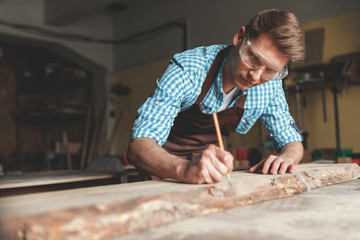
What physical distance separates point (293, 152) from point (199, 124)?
0.48 meters

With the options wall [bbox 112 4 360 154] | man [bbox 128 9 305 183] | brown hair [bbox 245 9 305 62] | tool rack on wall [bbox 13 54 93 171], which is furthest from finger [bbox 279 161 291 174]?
tool rack on wall [bbox 13 54 93 171]

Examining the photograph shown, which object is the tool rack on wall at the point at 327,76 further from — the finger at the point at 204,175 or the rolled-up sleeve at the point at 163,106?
the finger at the point at 204,175

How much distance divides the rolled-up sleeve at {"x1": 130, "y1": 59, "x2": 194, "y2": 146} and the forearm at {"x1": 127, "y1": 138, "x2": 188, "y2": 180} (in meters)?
0.05

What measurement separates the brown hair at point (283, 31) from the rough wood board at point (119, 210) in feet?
2.03

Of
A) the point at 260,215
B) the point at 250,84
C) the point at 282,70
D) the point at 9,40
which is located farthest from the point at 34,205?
the point at 9,40

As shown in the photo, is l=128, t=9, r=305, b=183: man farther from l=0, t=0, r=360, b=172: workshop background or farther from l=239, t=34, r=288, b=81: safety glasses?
l=0, t=0, r=360, b=172: workshop background

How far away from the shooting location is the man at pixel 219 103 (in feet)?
3.89

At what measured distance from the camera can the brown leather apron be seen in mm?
1646

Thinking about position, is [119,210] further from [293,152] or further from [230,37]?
[230,37]

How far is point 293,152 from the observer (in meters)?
1.68

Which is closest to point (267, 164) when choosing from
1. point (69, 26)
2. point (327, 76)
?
point (327, 76)

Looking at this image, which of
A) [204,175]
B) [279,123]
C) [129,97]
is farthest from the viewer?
[129,97]

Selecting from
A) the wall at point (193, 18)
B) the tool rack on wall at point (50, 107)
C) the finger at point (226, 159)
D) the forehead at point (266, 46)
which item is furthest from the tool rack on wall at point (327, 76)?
the tool rack on wall at point (50, 107)

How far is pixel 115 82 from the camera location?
299 inches
